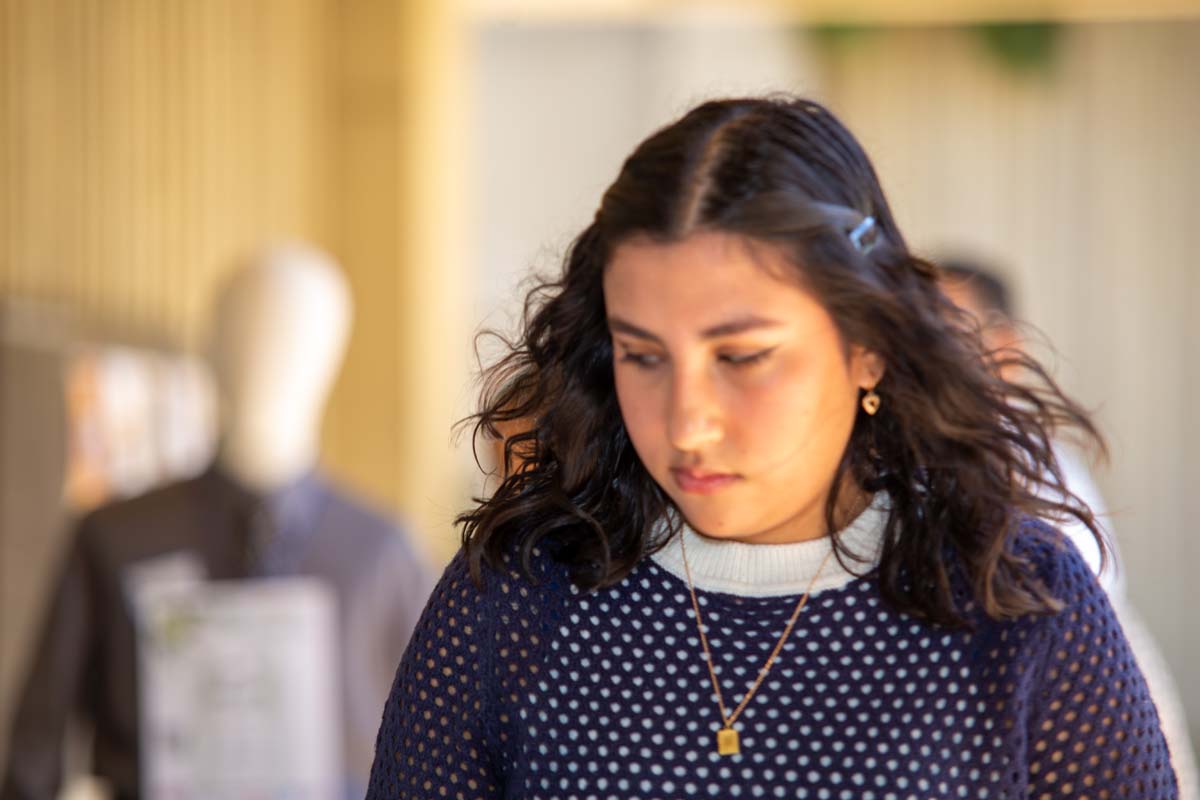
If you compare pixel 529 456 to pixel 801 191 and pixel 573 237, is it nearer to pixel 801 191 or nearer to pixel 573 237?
pixel 573 237

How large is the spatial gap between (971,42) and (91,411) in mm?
4870

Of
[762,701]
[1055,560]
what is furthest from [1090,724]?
[762,701]

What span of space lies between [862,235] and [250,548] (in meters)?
1.97

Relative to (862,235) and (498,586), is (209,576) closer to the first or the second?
(498,586)

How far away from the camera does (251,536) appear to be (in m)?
3.02

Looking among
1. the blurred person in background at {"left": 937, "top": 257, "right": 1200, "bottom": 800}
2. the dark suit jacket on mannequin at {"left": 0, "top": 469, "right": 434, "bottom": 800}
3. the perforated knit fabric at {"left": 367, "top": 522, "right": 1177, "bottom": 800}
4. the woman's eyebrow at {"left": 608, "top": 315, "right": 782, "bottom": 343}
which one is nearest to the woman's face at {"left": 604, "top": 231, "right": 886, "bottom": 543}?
the woman's eyebrow at {"left": 608, "top": 315, "right": 782, "bottom": 343}

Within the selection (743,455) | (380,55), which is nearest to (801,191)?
(743,455)

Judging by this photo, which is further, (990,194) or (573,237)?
(990,194)

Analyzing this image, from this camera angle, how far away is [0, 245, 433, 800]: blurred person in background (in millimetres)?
2938

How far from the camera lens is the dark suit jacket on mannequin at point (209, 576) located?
2.93 m

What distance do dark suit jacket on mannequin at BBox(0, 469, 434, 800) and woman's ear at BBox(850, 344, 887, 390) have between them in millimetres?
1839

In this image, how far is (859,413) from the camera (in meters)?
1.37

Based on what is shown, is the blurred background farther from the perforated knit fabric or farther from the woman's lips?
the woman's lips

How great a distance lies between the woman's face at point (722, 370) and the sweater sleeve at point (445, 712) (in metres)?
0.20
